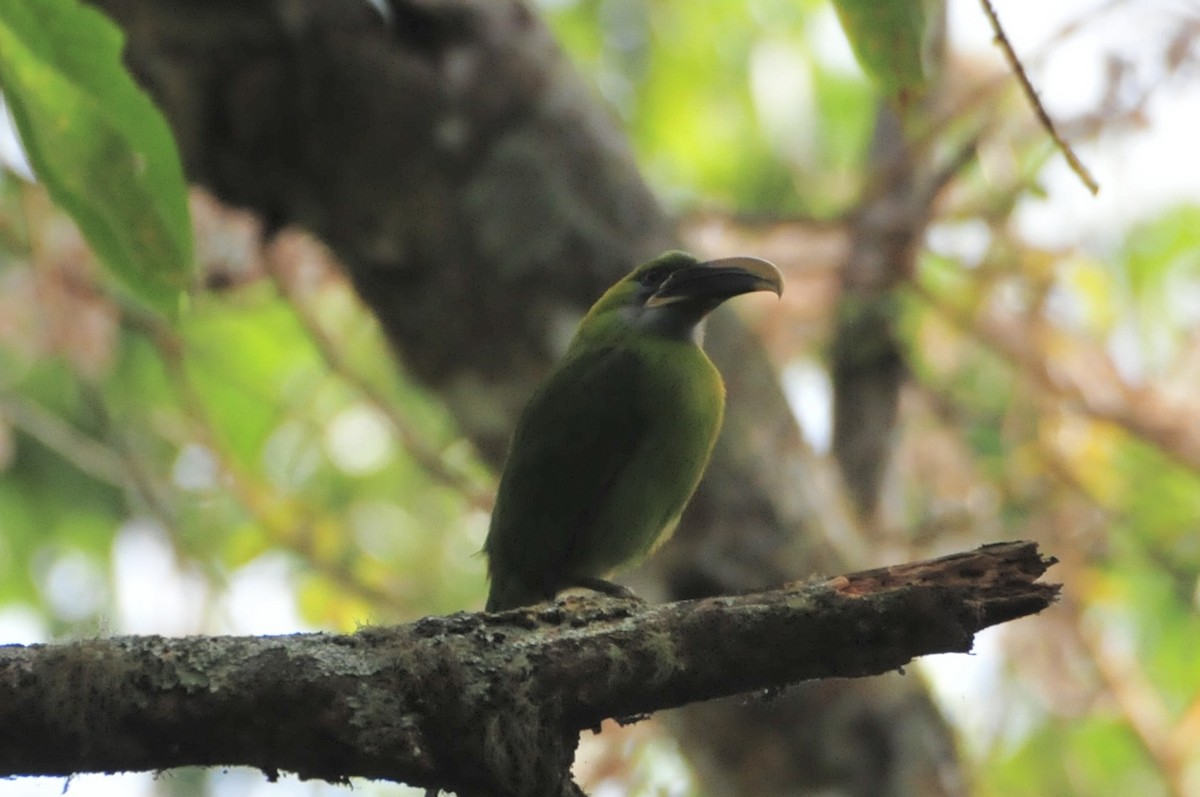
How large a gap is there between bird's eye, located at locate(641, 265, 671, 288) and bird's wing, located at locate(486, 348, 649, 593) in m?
0.46

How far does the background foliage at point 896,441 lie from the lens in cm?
601

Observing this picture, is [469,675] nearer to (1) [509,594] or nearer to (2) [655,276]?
(1) [509,594]

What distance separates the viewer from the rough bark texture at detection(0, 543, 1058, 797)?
1980 millimetres

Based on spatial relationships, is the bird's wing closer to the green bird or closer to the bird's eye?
the green bird

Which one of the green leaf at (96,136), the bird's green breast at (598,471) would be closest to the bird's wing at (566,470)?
the bird's green breast at (598,471)

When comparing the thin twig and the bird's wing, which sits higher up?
the bird's wing

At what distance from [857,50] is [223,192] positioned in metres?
3.56

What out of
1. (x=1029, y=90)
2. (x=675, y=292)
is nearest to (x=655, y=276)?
(x=675, y=292)

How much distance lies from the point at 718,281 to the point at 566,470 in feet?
2.56

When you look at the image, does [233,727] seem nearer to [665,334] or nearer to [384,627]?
[384,627]

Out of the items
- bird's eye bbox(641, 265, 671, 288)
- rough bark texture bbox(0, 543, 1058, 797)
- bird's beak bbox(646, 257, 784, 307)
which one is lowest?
rough bark texture bbox(0, 543, 1058, 797)

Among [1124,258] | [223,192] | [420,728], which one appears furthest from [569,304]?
[1124,258]

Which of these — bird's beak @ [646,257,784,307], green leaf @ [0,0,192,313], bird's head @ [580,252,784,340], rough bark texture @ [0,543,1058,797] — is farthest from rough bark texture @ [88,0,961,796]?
rough bark texture @ [0,543,1058,797]

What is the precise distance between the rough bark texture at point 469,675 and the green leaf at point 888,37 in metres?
0.86
